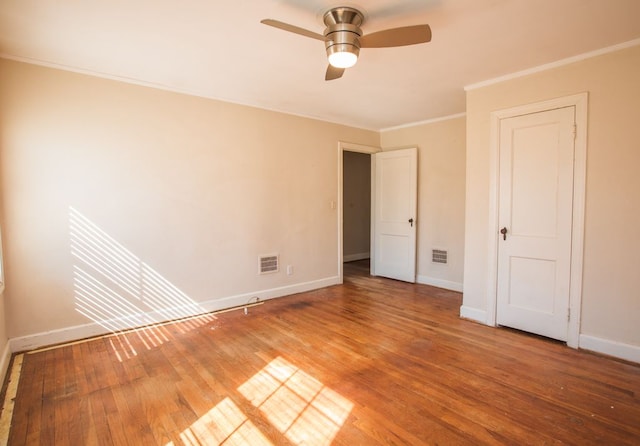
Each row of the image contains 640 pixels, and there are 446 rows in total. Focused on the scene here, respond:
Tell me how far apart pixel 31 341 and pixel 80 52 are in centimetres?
252

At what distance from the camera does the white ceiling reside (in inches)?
81.7

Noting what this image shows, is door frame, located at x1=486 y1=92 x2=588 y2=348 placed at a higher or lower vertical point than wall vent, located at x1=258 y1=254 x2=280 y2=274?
higher

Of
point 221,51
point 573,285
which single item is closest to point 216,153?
point 221,51

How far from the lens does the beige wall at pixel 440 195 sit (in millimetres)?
4727

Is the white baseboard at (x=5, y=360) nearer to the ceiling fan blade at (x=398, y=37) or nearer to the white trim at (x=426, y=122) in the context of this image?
the ceiling fan blade at (x=398, y=37)

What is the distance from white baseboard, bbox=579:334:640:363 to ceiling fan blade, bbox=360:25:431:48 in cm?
285

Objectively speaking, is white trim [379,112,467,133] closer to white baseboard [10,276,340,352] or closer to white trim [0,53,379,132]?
white trim [0,53,379,132]

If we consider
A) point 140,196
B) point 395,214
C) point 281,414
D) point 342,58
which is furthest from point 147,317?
point 395,214

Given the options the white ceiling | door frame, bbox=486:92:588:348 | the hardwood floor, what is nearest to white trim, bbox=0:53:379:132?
the white ceiling

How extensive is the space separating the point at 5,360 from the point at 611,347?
492 centimetres

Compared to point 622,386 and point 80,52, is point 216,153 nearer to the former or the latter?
point 80,52

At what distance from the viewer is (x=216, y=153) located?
12.5 feet

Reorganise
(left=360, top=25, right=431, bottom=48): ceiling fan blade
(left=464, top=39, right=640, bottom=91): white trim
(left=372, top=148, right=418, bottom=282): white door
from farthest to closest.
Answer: (left=372, top=148, right=418, bottom=282): white door < (left=464, top=39, right=640, bottom=91): white trim < (left=360, top=25, right=431, bottom=48): ceiling fan blade

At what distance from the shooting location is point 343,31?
2.14m
